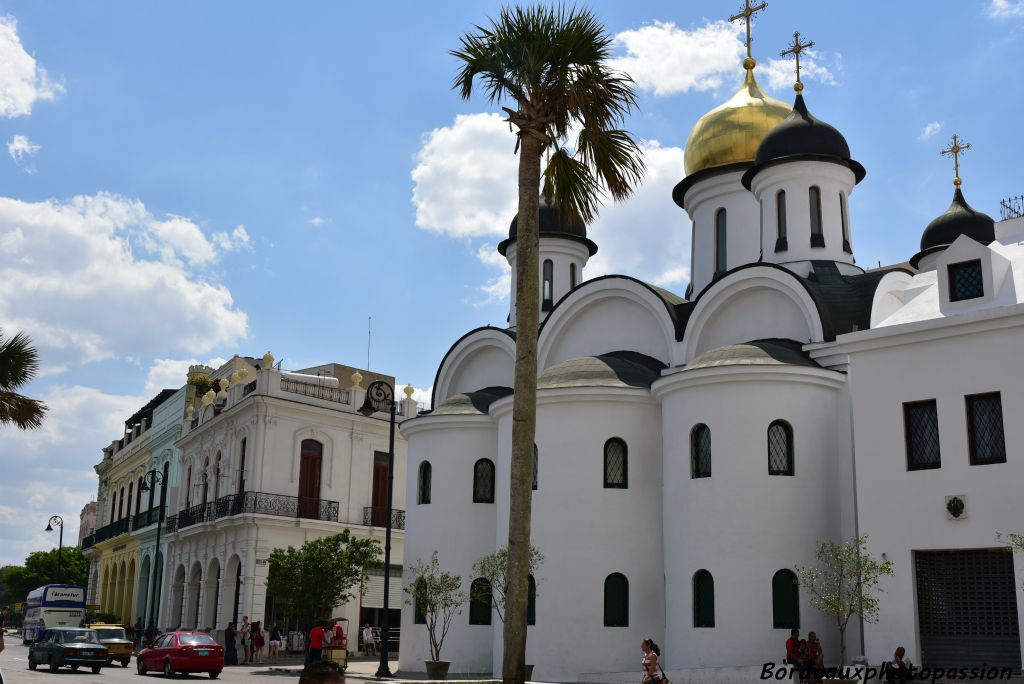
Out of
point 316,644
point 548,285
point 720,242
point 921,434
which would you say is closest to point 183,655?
point 316,644

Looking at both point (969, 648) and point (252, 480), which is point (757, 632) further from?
point (252, 480)

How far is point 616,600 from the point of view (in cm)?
2384

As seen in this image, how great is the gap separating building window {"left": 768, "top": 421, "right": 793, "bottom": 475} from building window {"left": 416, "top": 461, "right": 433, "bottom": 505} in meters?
9.59

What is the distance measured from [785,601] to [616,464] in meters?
4.85

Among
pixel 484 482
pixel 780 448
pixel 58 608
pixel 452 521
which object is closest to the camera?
pixel 780 448

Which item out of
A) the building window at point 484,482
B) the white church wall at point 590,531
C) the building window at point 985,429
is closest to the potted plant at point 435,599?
the white church wall at point 590,531

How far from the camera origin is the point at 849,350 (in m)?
21.3

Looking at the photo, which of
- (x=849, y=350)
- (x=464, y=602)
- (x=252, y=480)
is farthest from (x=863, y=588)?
(x=252, y=480)

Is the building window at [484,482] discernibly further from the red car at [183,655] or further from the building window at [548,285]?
the building window at [548,285]

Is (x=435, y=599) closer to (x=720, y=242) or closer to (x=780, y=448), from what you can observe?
(x=780, y=448)

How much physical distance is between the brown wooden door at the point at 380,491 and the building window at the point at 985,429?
24.0m

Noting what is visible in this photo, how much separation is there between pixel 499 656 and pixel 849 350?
1032cm

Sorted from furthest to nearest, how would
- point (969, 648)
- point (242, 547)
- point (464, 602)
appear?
point (242, 547)
point (464, 602)
point (969, 648)

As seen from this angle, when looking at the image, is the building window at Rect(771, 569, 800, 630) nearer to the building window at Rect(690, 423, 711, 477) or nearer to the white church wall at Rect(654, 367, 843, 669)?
the white church wall at Rect(654, 367, 843, 669)
